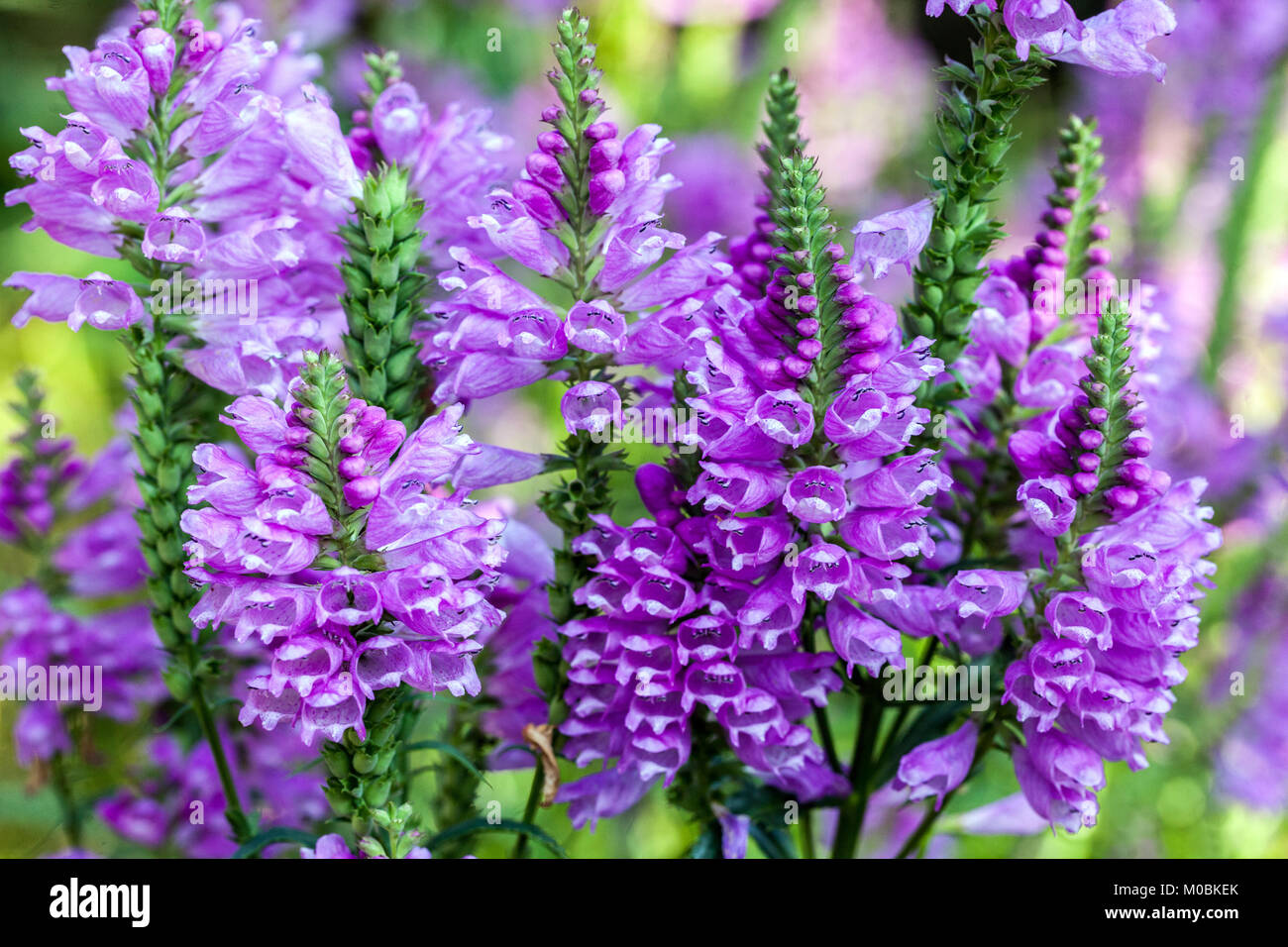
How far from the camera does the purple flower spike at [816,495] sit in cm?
89

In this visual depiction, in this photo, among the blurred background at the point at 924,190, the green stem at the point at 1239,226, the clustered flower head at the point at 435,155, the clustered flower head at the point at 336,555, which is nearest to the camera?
the clustered flower head at the point at 336,555

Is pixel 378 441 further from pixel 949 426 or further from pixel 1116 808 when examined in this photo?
pixel 1116 808

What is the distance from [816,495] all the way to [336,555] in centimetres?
40

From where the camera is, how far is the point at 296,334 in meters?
1.01

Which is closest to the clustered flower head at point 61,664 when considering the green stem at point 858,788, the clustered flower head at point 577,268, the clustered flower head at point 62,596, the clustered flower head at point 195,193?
the clustered flower head at point 62,596

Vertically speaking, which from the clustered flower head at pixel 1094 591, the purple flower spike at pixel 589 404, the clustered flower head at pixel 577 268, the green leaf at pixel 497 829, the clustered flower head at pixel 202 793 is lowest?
the clustered flower head at pixel 202 793

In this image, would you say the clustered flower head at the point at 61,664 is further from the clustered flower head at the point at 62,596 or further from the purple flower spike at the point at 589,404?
the purple flower spike at the point at 589,404

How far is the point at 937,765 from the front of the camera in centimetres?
100

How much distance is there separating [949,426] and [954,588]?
23 cm

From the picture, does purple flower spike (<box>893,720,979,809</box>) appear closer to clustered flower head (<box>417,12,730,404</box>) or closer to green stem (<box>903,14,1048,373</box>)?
green stem (<box>903,14,1048,373</box>)

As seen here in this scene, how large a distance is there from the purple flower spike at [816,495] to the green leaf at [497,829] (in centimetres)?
36

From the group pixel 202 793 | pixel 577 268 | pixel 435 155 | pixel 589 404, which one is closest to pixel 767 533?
pixel 589 404

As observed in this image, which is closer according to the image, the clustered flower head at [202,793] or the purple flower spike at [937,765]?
the purple flower spike at [937,765]
